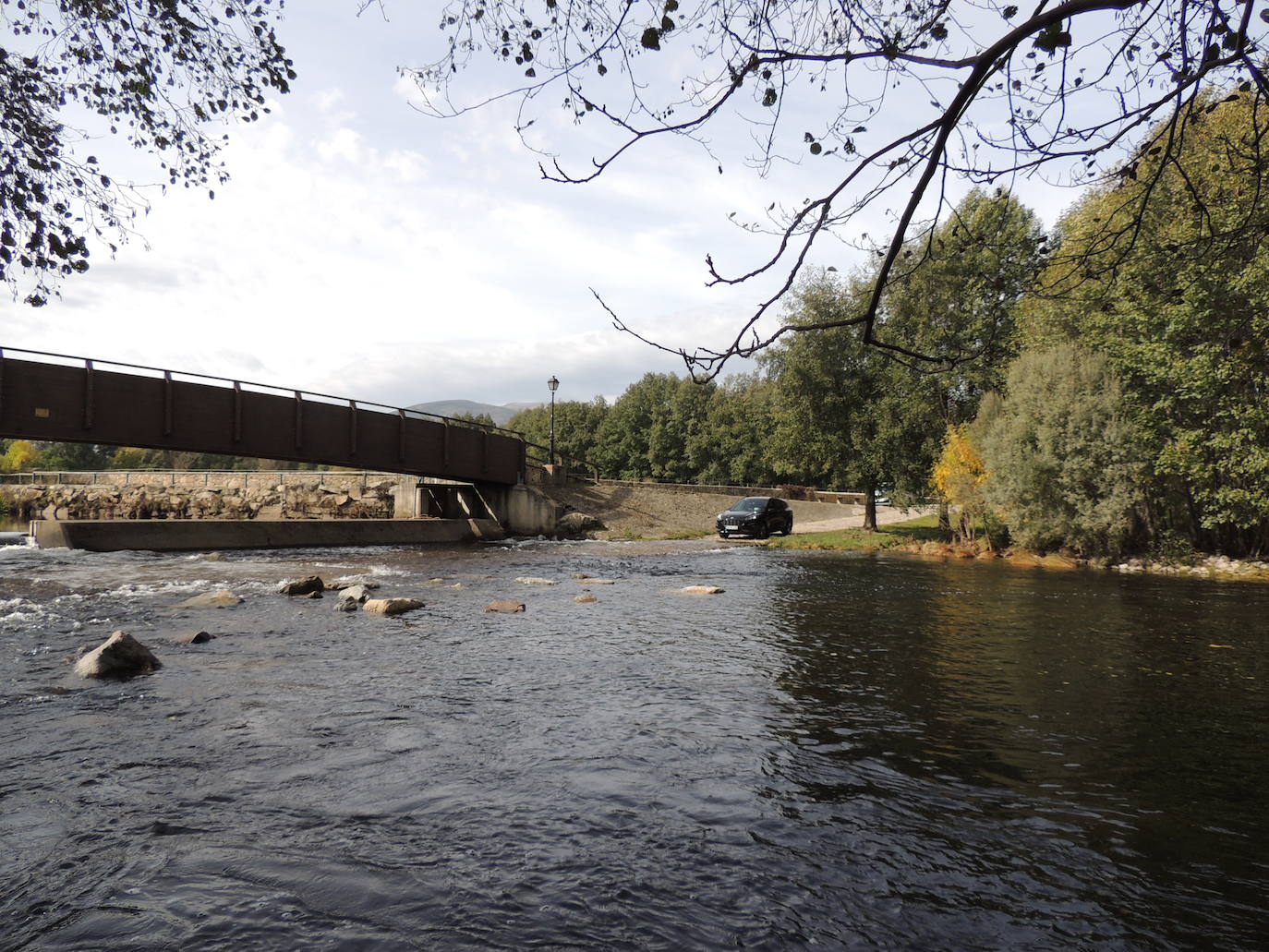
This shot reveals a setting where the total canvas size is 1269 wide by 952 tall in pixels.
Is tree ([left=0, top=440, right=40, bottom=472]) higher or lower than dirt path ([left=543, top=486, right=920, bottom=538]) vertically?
higher

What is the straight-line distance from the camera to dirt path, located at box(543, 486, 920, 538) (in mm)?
47875

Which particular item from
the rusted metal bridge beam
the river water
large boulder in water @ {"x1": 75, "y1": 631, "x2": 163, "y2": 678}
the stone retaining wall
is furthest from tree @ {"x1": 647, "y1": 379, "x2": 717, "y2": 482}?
large boulder in water @ {"x1": 75, "y1": 631, "x2": 163, "y2": 678}

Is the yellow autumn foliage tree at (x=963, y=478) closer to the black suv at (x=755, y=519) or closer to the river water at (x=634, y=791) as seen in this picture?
the black suv at (x=755, y=519)

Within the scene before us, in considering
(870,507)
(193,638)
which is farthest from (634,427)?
(193,638)

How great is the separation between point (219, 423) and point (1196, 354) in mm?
35220

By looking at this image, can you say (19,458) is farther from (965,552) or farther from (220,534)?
(965,552)

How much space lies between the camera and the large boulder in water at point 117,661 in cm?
951

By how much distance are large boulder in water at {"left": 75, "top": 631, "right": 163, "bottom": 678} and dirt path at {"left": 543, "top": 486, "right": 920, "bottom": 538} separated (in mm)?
35185

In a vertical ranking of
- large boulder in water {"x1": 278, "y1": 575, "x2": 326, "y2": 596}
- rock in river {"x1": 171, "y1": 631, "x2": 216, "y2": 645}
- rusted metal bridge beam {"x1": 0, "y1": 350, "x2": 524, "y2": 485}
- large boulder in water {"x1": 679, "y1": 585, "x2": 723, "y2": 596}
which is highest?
rusted metal bridge beam {"x1": 0, "y1": 350, "x2": 524, "y2": 485}

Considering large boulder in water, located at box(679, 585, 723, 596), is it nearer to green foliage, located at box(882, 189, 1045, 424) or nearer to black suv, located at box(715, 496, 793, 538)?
green foliage, located at box(882, 189, 1045, 424)

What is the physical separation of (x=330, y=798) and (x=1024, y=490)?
27.8 m

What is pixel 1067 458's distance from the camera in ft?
89.1

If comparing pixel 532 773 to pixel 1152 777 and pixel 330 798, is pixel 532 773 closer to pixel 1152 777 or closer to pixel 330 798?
pixel 330 798

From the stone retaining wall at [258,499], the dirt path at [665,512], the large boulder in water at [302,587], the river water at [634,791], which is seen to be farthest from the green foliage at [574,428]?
the river water at [634,791]
